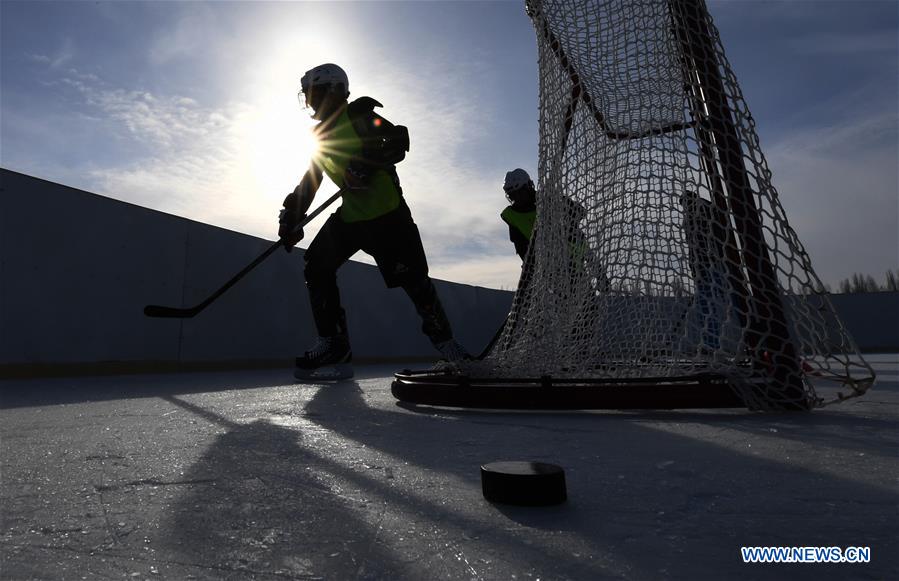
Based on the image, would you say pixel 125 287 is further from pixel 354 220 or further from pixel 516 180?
pixel 516 180

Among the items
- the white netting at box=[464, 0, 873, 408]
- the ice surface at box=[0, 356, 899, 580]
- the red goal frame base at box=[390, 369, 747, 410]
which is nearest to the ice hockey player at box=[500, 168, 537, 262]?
the white netting at box=[464, 0, 873, 408]

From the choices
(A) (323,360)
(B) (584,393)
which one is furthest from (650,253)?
(A) (323,360)

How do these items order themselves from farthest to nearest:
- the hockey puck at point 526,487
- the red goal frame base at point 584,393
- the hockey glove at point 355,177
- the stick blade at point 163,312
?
the stick blade at point 163,312 < the hockey glove at point 355,177 < the red goal frame base at point 584,393 < the hockey puck at point 526,487

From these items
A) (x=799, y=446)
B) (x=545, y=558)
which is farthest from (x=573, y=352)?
(x=545, y=558)

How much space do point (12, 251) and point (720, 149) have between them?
143 inches

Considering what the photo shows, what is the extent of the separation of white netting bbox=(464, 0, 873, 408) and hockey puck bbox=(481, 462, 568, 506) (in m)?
0.97

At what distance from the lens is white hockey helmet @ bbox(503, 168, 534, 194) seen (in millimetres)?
3682

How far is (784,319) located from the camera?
1483mm

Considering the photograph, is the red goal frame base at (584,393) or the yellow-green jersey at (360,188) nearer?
the red goal frame base at (584,393)

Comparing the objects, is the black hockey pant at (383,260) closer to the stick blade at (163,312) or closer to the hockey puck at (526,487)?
the stick blade at (163,312)

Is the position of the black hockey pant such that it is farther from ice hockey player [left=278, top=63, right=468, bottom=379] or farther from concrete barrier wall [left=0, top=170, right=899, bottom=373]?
concrete barrier wall [left=0, top=170, right=899, bottom=373]

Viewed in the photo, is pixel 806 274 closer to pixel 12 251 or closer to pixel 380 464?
pixel 380 464

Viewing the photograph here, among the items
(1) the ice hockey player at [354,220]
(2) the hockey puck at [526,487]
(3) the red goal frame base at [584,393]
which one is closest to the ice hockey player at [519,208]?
(1) the ice hockey player at [354,220]

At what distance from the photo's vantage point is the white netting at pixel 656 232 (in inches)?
57.9
